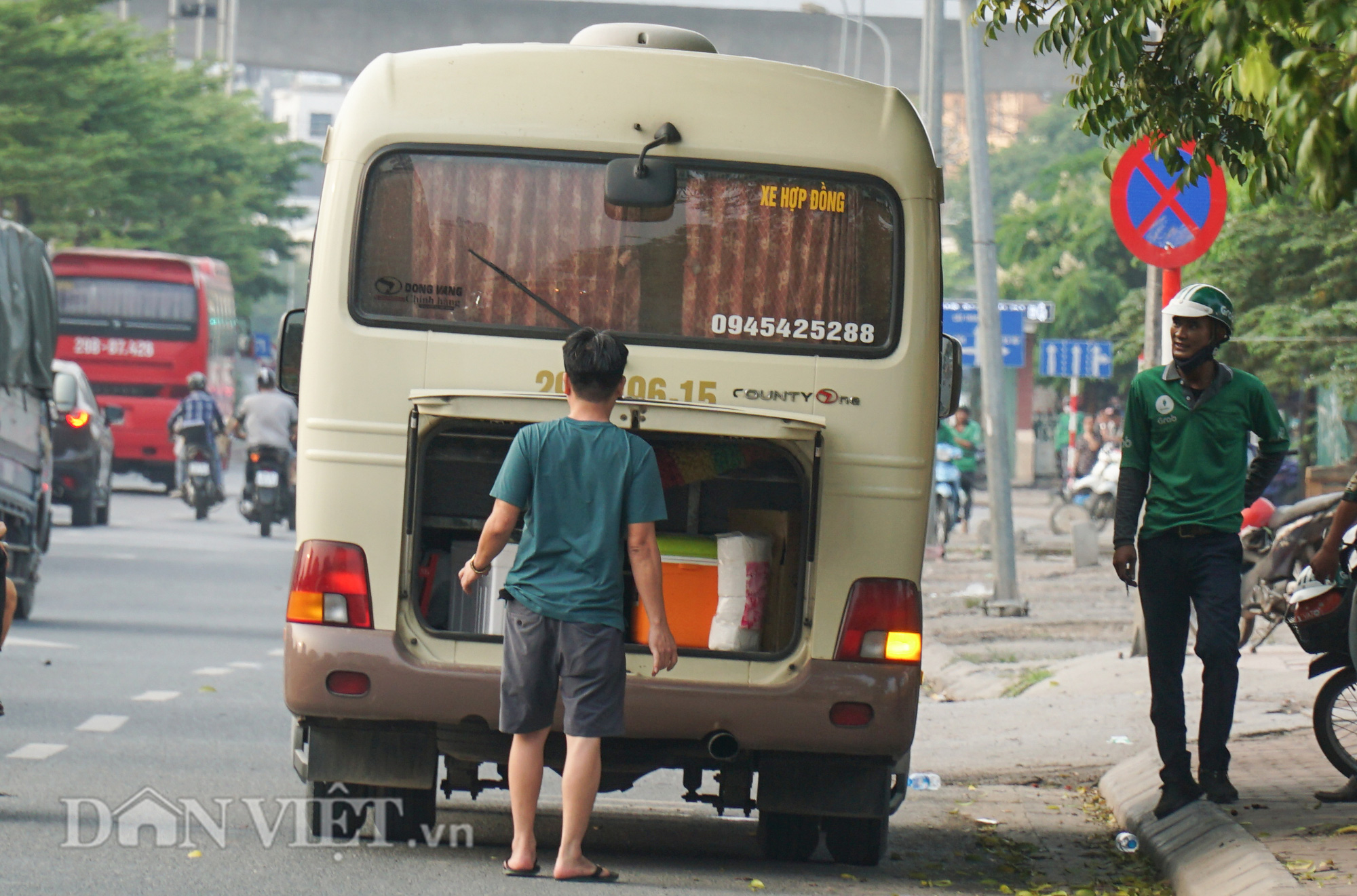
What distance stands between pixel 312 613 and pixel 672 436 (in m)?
1.26

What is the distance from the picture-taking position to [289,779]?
8438 millimetres

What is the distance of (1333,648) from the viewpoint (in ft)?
25.8

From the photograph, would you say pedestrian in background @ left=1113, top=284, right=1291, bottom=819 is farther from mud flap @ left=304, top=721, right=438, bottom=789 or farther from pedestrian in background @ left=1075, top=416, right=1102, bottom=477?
pedestrian in background @ left=1075, top=416, right=1102, bottom=477

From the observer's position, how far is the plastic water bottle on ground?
932 centimetres

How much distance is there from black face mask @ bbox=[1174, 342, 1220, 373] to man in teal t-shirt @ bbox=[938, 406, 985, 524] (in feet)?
55.0

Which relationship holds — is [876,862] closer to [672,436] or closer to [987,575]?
[672,436]

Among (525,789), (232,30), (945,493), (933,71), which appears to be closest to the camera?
(525,789)

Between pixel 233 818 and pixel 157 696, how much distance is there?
3.70m

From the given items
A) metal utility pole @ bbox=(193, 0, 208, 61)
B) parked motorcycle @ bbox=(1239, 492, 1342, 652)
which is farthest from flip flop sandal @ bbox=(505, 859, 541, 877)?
metal utility pole @ bbox=(193, 0, 208, 61)

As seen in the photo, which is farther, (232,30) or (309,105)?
(309,105)

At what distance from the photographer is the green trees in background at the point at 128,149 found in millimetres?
36812

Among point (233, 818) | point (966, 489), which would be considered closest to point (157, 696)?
point (233, 818)

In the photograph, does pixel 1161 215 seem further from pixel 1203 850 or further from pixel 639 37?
pixel 1203 850

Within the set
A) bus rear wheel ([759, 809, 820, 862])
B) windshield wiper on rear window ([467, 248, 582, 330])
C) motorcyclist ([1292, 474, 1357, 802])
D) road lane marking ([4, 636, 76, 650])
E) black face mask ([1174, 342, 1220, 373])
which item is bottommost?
road lane marking ([4, 636, 76, 650])
